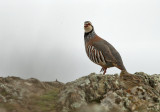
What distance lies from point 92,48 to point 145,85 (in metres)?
4.38

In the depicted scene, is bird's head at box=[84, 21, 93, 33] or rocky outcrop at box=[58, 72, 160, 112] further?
bird's head at box=[84, 21, 93, 33]

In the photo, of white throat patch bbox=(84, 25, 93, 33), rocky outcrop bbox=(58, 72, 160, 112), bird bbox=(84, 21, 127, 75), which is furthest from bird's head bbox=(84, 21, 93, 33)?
rocky outcrop bbox=(58, 72, 160, 112)

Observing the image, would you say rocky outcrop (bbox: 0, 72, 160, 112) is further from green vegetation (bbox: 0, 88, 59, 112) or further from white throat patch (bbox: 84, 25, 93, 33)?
white throat patch (bbox: 84, 25, 93, 33)

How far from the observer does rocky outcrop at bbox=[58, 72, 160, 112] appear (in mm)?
12320

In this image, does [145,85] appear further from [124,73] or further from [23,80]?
[23,80]

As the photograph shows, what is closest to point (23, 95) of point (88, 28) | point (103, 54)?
point (103, 54)

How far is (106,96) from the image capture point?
12711 mm

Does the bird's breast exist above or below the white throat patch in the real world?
below

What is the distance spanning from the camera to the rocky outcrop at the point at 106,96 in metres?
12.3

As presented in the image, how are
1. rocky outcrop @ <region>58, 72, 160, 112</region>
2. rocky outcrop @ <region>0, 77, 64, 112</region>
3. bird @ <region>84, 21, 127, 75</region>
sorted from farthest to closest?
bird @ <region>84, 21, 127, 75</region> < rocky outcrop @ <region>0, 77, 64, 112</region> < rocky outcrop @ <region>58, 72, 160, 112</region>

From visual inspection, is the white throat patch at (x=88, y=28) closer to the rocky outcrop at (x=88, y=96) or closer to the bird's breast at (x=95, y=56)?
the bird's breast at (x=95, y=56)

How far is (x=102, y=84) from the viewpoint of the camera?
13484mm

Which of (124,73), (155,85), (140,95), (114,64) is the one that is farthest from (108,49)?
(140,95)

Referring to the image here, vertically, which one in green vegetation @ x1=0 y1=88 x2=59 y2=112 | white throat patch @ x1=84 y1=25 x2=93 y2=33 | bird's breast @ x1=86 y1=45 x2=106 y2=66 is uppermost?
white throat patch @ x1=84 y1=25 x2=93 y2=33
